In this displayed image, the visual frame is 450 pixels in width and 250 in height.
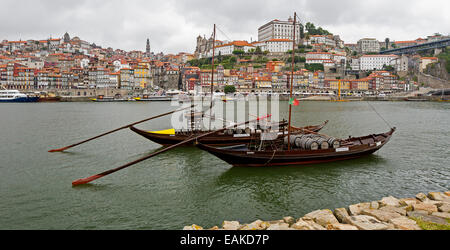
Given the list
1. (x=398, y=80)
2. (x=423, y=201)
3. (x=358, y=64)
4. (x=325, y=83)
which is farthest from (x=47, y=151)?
(x=358, y=64)

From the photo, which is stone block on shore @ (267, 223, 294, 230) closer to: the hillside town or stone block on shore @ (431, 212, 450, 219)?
stone block on shore @ (431, 212, 450, 219)

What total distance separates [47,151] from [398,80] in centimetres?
10920

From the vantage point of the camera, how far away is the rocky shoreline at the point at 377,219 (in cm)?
648

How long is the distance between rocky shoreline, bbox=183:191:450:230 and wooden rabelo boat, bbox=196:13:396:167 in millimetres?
5168

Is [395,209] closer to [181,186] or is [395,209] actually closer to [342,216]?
[342,216]

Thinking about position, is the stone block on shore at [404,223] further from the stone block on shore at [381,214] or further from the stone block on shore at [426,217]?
the stone block on shore at [426,217]

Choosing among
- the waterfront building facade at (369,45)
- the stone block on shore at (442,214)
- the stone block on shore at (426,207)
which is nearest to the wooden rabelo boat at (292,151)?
the stone block on shore at (426,207)

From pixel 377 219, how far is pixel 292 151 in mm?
6309

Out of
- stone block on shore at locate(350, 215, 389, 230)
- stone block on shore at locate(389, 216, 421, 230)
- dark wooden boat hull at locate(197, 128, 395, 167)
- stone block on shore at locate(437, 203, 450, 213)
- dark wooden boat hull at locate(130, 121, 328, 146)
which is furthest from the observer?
dark wooden boat hull at locate(130, 121, 328, 146)

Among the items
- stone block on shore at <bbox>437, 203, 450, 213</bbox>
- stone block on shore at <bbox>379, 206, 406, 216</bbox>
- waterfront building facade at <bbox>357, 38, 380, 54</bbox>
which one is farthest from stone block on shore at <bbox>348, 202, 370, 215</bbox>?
waterfront building facade at <bbox>357, 38, 380, 54</bbox>

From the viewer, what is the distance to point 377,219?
705 cm

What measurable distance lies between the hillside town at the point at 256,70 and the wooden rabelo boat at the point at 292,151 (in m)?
75.9

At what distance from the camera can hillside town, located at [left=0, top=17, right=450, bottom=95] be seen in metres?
92.2

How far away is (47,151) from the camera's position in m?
17.0
